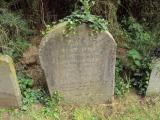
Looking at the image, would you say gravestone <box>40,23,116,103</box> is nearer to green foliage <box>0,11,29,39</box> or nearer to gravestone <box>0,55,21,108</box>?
gravestone <box>0,55,21,108</box>

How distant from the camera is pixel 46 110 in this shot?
4.62 meters

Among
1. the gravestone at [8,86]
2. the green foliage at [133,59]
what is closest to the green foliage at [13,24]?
the gravestone at [8,86]

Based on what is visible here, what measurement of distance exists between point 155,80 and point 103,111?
0.83 metres

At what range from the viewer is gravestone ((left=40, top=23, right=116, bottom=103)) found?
421 cm

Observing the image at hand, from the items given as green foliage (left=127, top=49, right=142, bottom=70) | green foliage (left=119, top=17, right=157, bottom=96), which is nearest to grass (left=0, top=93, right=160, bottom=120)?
green foliage (left=119, top=17, right=157, bottom=96)

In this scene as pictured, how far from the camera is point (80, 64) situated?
4.47 meters

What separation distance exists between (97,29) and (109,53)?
0.40m

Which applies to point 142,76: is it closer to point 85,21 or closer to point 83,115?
point 83,115

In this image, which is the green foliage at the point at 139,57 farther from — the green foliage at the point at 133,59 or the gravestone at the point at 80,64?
the gravestone at the point at 80,64

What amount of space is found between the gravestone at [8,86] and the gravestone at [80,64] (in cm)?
40

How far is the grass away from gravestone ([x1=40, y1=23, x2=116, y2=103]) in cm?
14

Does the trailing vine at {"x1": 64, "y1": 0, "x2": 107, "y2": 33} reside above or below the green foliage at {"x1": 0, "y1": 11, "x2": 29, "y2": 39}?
above

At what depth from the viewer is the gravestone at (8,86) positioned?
4262mm

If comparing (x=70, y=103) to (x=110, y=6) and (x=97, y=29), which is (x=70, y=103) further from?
(x=110, y=6)
